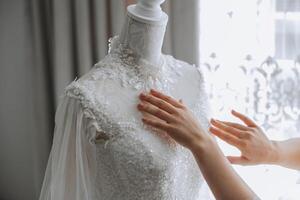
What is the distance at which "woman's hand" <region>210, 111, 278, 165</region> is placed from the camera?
3.73ft

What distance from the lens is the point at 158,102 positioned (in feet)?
3.14

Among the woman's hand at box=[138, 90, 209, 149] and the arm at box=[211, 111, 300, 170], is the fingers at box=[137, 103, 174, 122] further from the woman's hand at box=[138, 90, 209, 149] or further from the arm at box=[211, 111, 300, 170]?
the arm at box=[211, 111, 300, 170]

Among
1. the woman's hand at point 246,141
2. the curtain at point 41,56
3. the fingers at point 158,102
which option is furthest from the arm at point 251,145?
the curtain at point 41,56

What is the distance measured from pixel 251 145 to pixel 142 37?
0.39 metres

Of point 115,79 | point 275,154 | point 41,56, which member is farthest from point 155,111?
point 41,56

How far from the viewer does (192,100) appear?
1.11 metres

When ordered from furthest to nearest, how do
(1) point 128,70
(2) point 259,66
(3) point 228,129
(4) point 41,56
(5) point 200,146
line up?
(4) point 41,56, (2) point 259,66, (3) point 228,129, (1) point 128,70, (5) point 200,146

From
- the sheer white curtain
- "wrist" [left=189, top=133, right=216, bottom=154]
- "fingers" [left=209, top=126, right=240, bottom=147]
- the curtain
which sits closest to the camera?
"wrist" [left=189, top=133, right=216, bottom=154]

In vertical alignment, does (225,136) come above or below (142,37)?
below

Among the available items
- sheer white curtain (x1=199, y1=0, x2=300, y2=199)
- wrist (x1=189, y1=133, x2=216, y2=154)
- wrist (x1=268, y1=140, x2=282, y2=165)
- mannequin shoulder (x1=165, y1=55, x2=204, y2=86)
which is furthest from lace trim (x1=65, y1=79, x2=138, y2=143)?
sheer white curtain (x1=199, y1=0, x2=300, y2=199)

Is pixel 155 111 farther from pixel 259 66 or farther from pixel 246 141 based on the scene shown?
pixel 259 66

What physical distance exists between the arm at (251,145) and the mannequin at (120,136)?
133 mm

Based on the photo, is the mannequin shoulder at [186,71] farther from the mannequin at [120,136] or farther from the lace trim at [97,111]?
the lace trim at [97,111]

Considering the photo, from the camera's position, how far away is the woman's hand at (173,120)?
0.93 meters
